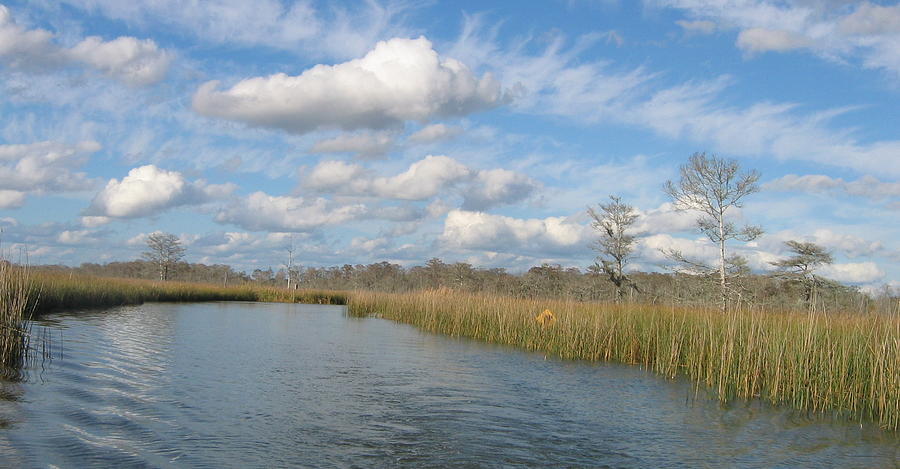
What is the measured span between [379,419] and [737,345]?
→ 5.99m

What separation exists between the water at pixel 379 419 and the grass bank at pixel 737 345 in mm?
510

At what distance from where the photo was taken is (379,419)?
740 centimetres

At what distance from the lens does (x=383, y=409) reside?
313 inches

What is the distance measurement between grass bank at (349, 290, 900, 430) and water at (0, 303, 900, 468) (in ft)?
1.67

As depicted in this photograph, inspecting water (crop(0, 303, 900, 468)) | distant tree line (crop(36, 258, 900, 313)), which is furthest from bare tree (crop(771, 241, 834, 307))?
water (crop(0, 303, 900, 468))

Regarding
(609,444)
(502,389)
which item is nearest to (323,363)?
(502,389)

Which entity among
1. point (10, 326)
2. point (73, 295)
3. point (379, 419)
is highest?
point (10, 326)

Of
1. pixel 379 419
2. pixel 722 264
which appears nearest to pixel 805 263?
pixel 722 264

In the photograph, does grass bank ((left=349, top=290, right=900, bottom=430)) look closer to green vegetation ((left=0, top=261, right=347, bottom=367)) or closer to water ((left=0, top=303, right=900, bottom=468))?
water ((left=0, top=303, right=900, bottom=468))

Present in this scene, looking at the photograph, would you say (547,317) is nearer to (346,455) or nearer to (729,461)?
(729,461)

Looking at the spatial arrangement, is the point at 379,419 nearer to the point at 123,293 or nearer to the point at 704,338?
the point at 704,338

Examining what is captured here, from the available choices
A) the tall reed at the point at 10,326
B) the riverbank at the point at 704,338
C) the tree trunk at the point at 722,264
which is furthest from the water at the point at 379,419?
the tree trunk at the point at 722,264

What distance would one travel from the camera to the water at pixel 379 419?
19.3ft

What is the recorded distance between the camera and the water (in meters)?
5.87
